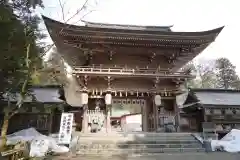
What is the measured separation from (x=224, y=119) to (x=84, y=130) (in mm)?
10278

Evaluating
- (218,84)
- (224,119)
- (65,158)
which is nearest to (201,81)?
(218,84)

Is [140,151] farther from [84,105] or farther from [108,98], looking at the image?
[84,105]

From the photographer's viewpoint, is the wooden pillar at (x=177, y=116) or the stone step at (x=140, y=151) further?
the wooden pillar at (x=177, y=116)

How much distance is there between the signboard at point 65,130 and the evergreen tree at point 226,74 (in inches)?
1372

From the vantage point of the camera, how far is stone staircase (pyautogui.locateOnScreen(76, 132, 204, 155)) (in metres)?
11.0

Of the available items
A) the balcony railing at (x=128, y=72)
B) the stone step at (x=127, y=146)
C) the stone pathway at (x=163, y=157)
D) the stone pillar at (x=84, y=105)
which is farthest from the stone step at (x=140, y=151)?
the balcony railing at (x=128, y=72)

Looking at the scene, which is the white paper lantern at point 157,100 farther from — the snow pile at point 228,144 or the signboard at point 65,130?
the signboard at point 65,130

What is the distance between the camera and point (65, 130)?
11797 millimetres

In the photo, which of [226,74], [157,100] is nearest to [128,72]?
[157,100]

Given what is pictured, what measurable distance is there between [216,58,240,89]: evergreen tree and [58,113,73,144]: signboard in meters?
34.8

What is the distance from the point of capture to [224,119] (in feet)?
55.3

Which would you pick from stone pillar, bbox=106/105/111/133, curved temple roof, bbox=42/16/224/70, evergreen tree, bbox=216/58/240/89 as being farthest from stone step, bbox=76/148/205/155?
evergreen tree, bbox=216/58/240/89

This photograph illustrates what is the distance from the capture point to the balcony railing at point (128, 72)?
14571mm

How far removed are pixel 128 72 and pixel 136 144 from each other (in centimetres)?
515
